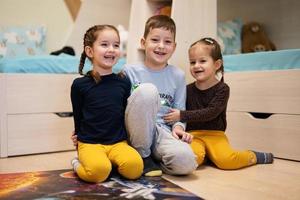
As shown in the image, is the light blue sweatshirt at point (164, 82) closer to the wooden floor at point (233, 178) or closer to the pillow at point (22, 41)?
the wooden floor at point (233, 178)

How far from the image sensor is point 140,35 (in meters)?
1.70

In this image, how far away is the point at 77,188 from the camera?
91cm

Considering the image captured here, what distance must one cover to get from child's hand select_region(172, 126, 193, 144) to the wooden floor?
0.39 feet

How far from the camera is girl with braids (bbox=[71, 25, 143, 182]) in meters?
1.03

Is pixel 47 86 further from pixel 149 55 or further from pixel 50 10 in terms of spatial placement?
pixel 50 10

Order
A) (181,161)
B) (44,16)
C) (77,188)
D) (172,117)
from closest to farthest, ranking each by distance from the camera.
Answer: (77,188), (181,161), (172,117), (44,16)

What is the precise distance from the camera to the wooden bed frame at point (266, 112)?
1.29 m

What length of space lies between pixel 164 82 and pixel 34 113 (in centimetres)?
64

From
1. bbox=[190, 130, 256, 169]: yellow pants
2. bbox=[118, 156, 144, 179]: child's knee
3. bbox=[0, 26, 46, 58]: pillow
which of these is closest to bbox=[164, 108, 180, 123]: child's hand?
bbox=[190, 130, 256, 169]: yellow pants

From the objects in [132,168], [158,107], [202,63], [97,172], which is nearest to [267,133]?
[202,63]

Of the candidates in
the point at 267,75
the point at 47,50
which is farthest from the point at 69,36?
the point at 267,75

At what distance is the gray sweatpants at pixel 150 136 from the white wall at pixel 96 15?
1223 millimetres

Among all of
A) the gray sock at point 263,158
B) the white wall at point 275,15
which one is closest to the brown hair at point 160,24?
the gray sock at point 263,158

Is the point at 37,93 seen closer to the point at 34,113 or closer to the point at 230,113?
the point at 34,113
